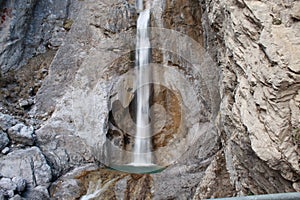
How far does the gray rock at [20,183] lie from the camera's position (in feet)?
20.0

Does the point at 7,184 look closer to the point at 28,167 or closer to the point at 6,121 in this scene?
the point at 28,167

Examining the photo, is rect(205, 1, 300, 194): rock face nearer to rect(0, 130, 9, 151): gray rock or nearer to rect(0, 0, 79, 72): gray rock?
rect(0, 130, 9, 151): gray rock

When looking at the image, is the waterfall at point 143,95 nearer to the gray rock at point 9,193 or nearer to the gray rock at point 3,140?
the gray rock at point 3,140

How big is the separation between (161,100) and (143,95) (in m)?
0.48

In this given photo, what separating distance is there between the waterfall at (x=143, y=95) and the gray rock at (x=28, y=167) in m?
2.28

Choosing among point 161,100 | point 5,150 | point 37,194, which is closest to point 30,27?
point 5,150

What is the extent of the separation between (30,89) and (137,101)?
2.98 m

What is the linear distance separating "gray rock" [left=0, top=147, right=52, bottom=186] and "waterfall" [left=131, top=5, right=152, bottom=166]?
228cm

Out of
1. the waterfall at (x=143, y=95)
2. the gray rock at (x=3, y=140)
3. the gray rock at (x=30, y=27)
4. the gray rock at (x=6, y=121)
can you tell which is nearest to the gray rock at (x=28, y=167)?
the gray rock at (x=3, y=140)

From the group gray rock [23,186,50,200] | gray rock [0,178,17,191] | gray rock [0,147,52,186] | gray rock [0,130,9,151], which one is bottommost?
gray rock [23,186,50,200]

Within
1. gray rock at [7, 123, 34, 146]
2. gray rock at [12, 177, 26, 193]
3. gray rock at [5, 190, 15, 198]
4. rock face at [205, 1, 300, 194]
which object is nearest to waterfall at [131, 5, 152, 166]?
gray rock at [7, 123, 34, 146]

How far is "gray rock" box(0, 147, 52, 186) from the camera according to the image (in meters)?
6.49

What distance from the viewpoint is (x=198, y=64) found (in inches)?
309

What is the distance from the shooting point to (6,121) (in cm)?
787
